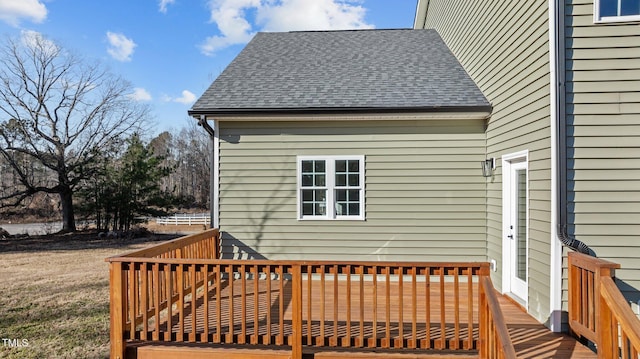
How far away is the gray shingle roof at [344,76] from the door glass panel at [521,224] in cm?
144

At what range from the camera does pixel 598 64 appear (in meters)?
3.69

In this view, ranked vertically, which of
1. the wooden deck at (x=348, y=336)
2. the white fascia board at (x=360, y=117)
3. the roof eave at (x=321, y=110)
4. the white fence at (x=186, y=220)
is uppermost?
the roof eave at (x=321, y=110)

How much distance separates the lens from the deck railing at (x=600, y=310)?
8.01 feet

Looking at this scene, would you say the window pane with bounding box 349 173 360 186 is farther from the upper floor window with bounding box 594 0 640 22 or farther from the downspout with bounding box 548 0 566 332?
the upper floor window with bounding box 594 0 640 22

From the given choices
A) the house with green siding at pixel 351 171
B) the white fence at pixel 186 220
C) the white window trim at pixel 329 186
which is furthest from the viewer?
the white fence at pixel 186 220

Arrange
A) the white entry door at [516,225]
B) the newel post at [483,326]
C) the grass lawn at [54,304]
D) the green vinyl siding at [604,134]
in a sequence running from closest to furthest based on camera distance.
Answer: the newel post at [483,326] → the green vinyl siding at [604,134] → the grass lawn at [54,304] → the white entry door at [516,225]

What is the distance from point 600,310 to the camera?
9.53 feet

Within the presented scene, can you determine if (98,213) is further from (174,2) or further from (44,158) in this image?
(174,2)

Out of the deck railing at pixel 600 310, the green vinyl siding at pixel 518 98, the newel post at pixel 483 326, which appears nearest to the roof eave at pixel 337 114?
the green vinyl siding at pixel 518 98

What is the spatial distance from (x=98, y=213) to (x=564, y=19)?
1902 centimetres

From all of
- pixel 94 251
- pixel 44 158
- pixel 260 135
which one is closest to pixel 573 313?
pixel 260 135

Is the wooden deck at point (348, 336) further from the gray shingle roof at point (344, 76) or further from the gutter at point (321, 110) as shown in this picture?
the gray shingle roof at point (344, 76)

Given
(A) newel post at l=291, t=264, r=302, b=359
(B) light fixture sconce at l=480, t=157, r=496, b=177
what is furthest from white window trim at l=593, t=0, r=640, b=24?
(A) newel post at l=291, t=264, r=302, b=359

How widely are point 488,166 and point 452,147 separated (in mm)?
635
